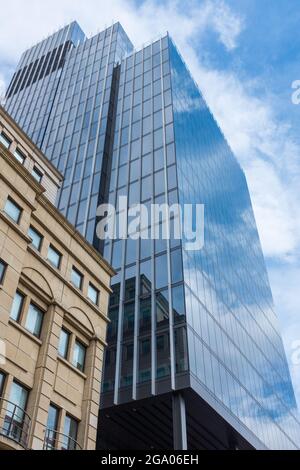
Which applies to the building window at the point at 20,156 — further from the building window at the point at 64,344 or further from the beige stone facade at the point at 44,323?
the building window at the point at 64,344

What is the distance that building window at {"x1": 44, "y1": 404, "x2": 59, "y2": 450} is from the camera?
63.1ft

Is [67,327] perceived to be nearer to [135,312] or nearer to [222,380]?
[135,312]

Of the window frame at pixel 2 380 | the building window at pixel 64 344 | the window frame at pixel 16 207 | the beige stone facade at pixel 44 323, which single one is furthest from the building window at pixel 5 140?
the window frame at pixel 2 380

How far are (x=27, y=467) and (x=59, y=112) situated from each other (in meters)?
62.8

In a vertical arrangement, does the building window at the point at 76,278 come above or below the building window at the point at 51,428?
above

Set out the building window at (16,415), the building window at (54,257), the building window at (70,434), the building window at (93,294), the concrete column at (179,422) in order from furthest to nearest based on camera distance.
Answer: the concrete column at (179,422) < the building window at (93,294) < the building window at (54,257) < the building window at (70,434) < the building window at (16,415)

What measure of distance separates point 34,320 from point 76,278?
4489 mm

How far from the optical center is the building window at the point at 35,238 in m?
23.1

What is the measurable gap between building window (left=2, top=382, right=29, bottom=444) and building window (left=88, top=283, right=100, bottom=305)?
7594 millimetres

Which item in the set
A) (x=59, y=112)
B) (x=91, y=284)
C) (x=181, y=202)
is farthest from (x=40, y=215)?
(x=59, y=112)

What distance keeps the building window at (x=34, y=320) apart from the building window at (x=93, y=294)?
4.45 metres

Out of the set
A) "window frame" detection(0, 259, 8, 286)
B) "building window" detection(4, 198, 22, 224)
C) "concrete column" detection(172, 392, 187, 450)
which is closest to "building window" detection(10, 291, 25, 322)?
"window frame" detection(0, 259, 8, 286)

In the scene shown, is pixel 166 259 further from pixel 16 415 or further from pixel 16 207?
pixel 16 415

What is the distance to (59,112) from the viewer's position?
6888 cm
